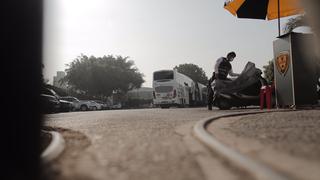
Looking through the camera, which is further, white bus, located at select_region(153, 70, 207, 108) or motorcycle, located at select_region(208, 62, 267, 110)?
white bus, located at select_region(153, 70, 207, 108)

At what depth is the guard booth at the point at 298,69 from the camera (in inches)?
532

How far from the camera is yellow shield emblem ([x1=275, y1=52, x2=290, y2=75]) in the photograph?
45.2 ft

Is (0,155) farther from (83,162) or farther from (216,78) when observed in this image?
(216,78)

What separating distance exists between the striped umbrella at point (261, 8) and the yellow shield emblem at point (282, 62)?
2.48m

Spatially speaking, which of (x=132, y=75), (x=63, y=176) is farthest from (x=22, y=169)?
(x=132, y=75)

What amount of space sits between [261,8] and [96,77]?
4960 centimetres

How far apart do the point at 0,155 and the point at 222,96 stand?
13.2m

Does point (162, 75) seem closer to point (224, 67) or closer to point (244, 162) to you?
point (224, 67)

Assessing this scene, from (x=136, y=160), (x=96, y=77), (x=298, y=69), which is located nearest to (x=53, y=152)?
(x=136, y=160)

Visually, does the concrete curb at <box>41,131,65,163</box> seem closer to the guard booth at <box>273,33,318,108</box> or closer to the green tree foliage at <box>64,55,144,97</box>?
the guard booth at <box>273,33,318,108</box>

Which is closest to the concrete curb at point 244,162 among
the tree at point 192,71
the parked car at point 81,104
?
the parked car at point 81,104

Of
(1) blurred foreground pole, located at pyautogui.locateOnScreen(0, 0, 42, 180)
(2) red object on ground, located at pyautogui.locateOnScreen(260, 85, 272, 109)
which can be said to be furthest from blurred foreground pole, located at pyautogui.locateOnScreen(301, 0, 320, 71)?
(1) blurred foreground pole, located at pyautogui.locateOnScreen(0, 0, 42, 180)

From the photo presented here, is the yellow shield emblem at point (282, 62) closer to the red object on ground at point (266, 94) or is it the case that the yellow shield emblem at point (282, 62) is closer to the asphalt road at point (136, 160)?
the red object on ground at point (266, 94)

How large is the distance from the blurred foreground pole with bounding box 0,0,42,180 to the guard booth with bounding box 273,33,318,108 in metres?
8.52
